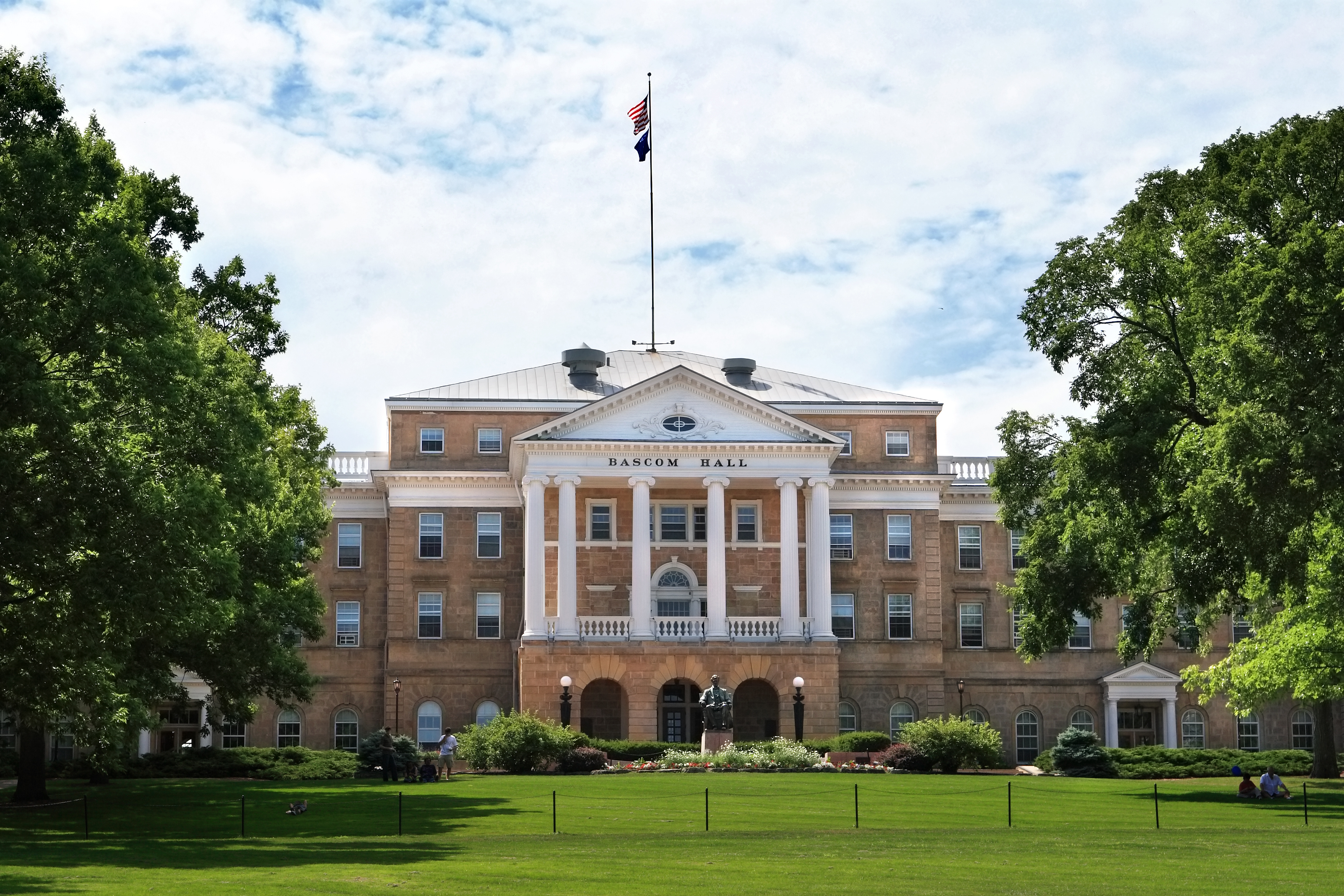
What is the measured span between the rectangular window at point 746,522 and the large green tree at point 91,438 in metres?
35.8

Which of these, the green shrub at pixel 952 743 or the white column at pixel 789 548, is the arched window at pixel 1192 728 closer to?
the white column at pixel 789 548

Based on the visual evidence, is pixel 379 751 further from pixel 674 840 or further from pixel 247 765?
pixel 674 840

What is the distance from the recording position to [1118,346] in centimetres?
4147

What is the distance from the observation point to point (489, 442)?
72.8 metres

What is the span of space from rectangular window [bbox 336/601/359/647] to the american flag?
72.9ft

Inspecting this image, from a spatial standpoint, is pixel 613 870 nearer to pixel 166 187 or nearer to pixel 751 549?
pixel 166 187

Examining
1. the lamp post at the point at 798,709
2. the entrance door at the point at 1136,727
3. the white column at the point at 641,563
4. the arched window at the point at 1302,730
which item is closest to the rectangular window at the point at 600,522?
the white column at the point at 641,563

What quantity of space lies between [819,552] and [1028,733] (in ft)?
45.4

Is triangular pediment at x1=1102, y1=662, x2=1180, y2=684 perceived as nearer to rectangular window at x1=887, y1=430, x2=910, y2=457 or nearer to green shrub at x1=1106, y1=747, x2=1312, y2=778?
rectangular window at x1=887, y1=430, x2=910, y2=457

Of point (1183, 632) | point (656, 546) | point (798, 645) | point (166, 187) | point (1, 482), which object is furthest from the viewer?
point (656, 546)

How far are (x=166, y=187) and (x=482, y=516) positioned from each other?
3271cm

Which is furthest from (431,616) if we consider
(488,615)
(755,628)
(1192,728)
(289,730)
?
(1192,728)

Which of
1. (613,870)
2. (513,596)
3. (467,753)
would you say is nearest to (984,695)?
(513,596)

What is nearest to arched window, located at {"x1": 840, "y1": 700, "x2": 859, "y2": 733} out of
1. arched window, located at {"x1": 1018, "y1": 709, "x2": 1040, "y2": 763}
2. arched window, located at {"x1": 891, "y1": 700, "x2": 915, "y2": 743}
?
arched window, located at {"x1": 891, "y1": 700, "x2": 915, "y2": 743}
